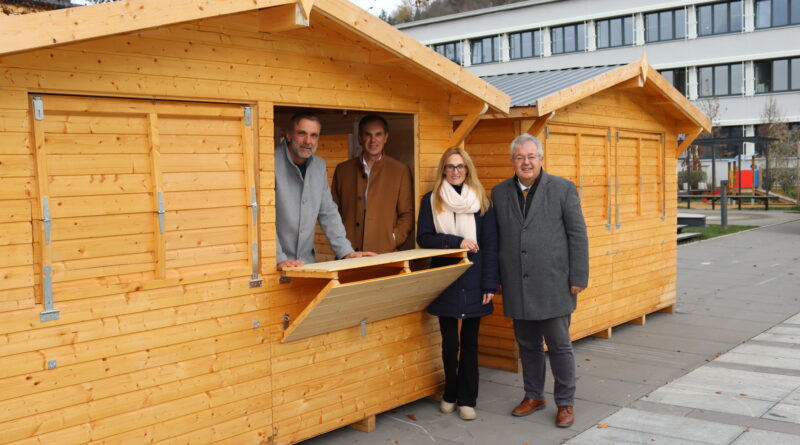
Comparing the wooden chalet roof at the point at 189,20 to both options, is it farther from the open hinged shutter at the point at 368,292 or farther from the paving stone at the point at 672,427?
the paving stone at the point at 672,427

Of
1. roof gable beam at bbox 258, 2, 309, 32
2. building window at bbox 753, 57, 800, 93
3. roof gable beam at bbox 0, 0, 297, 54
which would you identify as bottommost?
roof gable beam at bbox 0, 0, 297, 54

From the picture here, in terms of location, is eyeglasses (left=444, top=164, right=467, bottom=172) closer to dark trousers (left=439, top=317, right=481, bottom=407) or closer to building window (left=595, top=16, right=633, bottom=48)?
dark trousers (left=439, top=317, right=481, bottom=407)

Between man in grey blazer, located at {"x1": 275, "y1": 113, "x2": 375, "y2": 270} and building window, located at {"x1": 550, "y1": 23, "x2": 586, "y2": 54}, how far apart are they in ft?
142

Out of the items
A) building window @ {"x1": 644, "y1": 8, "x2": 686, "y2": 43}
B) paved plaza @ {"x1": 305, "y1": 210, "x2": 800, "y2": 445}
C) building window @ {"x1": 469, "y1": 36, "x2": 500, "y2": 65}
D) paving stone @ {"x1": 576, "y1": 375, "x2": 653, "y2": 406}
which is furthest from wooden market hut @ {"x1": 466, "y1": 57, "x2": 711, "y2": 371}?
building window @ {"x1": 469, "y1": 36, "x2": 500, "y2": 65}

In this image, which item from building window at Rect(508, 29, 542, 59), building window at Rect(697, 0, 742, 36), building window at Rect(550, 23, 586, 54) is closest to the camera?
building window at Rect(697, 0, 742, 36)

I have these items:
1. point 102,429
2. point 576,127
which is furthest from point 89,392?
point 576,127

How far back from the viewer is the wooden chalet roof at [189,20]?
12.9 feet

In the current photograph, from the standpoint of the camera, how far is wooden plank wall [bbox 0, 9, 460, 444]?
14.3 feet

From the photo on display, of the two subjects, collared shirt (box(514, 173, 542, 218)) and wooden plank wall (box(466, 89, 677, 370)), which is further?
wooden plank wall (box(466, 89, 677, 370))

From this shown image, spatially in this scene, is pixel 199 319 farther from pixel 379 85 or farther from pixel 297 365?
pixel 379 85

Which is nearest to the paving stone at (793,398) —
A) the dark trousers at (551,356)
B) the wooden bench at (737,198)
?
the dark trousers at (551,356)

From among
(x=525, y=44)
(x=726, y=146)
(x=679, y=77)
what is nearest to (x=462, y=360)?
(x=679, y=77)

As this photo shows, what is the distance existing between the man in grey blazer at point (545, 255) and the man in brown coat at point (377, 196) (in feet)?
2.88

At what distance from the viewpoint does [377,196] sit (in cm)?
675
